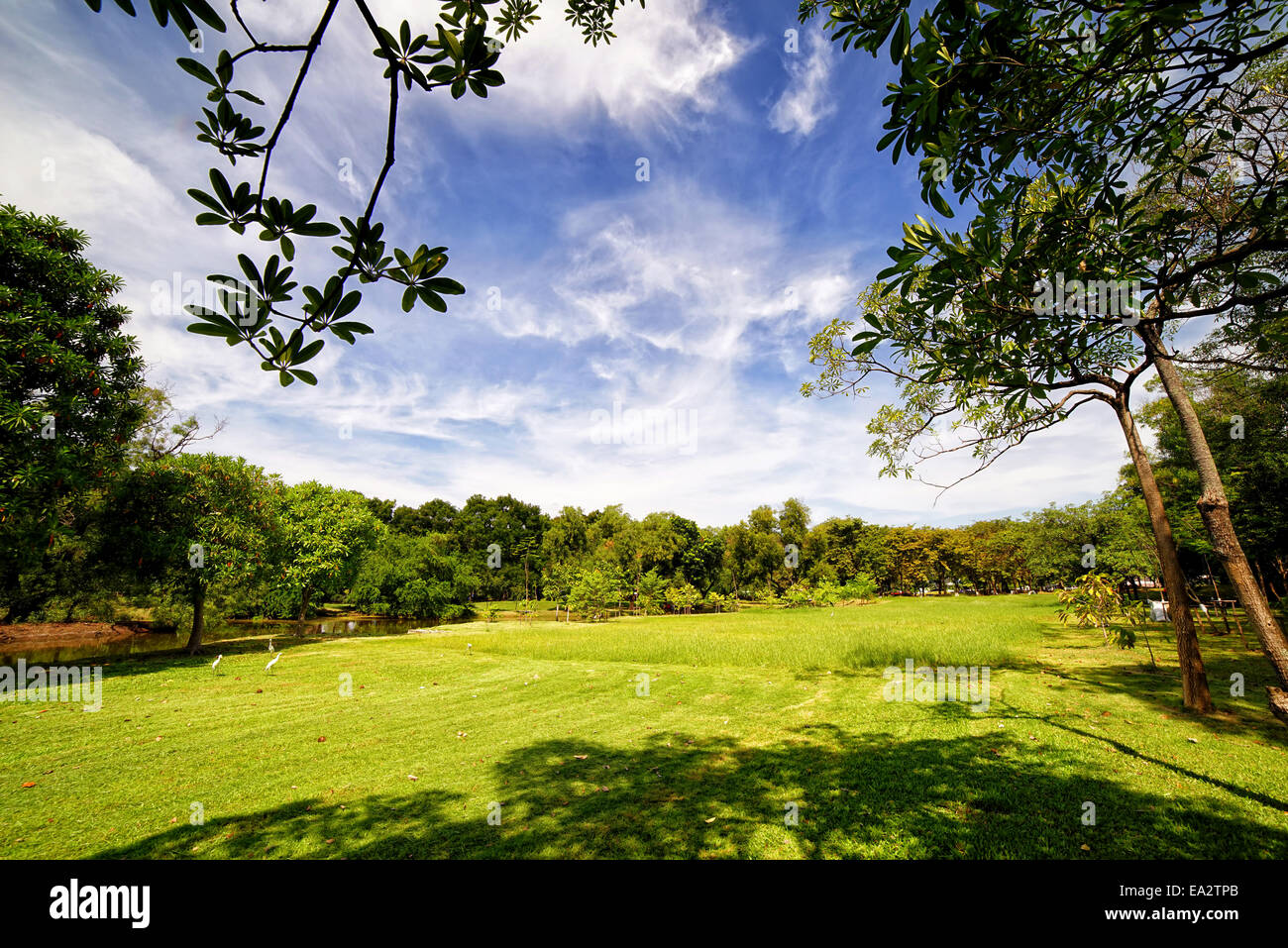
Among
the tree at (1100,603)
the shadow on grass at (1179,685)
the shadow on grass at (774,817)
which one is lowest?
the shadow on grass at (1179,685)

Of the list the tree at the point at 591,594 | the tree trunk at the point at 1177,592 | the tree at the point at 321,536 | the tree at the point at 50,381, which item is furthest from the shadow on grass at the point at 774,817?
the tree at the point at 591,594

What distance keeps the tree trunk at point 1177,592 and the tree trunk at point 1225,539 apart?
3.49 feet

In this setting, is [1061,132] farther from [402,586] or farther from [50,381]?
[402,586]

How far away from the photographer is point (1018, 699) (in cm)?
884

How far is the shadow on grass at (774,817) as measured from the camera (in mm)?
3949

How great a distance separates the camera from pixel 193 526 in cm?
1548

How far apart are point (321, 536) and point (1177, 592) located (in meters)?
30.3

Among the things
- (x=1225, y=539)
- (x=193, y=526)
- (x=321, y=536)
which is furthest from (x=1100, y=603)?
→ (x=321, y=536)

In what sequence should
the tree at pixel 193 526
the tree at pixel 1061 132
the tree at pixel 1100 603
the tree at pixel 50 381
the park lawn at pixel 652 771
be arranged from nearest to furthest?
the tree at pixel 1061 132
the park lawn at pixel 652 771
the tree at pixel 1100 603
the tree at pixel 50 381
the tree at pixel 193 526

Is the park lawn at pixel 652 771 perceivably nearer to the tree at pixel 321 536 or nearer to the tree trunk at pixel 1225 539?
the tree trunk at pixel 1225 539

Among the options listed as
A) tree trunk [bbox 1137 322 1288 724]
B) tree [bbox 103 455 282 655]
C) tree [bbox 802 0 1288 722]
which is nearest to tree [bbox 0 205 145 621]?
tree [bbox 103 455 282 655]

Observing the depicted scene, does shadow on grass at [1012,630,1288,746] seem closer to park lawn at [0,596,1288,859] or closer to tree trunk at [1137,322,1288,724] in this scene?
park lawn at [0,596,1288,859]

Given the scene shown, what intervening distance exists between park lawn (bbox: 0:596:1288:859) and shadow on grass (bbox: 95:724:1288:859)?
3 centimetres
